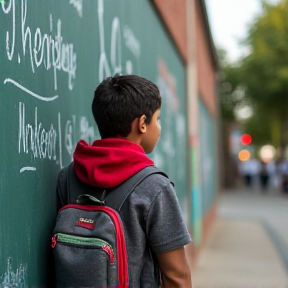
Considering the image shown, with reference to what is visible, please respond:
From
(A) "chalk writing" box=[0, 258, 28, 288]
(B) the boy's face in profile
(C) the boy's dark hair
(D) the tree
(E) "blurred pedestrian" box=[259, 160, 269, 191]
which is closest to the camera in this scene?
(A) "chalk writing" box=[0, 258, 28, 288]

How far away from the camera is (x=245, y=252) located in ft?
40.5

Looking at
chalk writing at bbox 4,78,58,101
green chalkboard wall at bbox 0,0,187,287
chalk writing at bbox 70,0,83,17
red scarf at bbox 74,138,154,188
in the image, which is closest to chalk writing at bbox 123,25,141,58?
green chalkboard wall at bbox 0,0,187,287

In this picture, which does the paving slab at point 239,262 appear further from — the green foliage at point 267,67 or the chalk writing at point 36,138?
the green foliage at point 267,67

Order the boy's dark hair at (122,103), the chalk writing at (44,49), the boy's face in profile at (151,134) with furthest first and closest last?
the boy's face in profile at (151,134)
the boy's dark hair at (122,103)
the chalk writing at (44,49)

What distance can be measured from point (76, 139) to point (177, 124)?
5412mm

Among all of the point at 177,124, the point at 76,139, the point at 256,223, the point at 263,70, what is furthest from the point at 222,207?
the point at 76,139

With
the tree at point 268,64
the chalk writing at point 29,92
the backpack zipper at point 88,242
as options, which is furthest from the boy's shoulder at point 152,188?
the tree at point 268,64

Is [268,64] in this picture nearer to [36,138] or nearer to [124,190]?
[36,138]

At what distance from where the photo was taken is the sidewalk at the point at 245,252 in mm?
9234

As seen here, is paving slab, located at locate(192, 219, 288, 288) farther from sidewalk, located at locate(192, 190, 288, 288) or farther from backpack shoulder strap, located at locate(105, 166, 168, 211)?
backpack shoulder strap, located at locate(105, 166, 168, 211)

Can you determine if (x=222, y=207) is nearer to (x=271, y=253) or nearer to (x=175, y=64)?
(x=271, y=253)

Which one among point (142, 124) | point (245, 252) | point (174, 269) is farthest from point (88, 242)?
point (245, 252)

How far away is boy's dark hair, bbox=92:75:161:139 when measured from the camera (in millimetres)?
2490

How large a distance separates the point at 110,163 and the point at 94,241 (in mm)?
260
